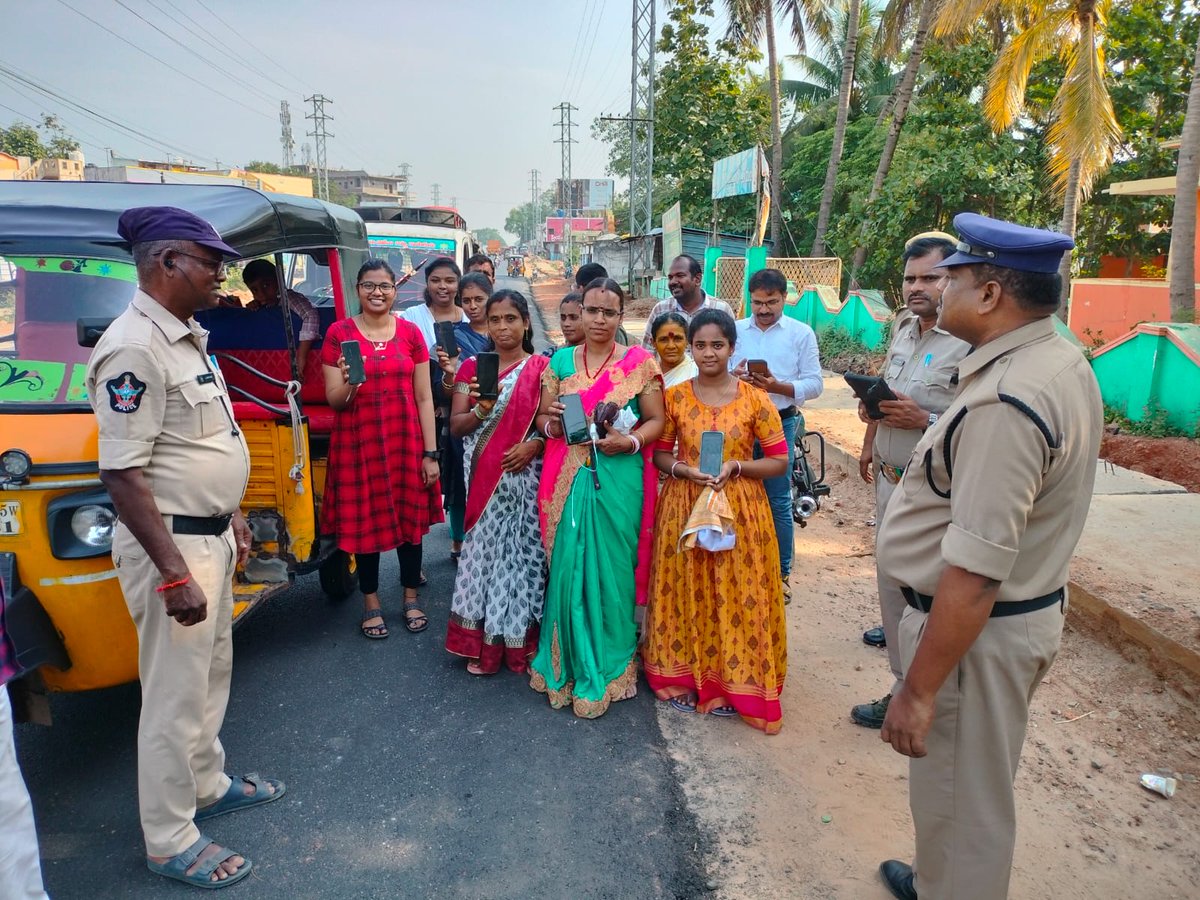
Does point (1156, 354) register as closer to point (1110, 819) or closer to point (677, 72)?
point (1110, 819)

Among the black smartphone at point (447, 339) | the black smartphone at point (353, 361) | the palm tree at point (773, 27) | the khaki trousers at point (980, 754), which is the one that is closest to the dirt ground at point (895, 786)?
the khaki trousers at point (980, 754)

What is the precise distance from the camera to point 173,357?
2.40 metres

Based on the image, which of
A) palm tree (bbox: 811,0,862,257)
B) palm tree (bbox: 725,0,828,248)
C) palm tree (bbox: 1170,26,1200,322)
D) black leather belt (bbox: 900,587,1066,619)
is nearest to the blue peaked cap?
black leather belt (bbox: 900,587,1066,619)

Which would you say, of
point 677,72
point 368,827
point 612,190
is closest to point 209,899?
point 368,827

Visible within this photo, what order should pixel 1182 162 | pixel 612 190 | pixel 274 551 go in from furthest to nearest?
pixel 612 190
pixel 1182 162
pixel 274 551

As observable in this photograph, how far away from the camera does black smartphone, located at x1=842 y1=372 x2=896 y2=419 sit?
10.2 feet

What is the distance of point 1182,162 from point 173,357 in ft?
32.3

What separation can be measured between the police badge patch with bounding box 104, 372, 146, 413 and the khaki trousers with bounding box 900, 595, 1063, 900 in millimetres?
2222

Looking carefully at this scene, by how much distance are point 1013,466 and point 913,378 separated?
5.49 ft

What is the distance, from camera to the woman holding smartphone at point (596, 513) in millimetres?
3504

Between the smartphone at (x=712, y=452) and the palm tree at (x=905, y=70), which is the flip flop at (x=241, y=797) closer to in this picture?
the smartphone at (x=712, y=452)

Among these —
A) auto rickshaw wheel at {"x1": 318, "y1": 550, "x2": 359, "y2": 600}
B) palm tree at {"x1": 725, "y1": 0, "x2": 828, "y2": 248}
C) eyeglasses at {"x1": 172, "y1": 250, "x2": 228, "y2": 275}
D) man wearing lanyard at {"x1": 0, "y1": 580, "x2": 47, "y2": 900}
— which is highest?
palm tree at {"x1": 725, "y1": 0, "x2": 828, "y2": 248}

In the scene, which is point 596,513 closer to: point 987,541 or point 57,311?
point 987,541

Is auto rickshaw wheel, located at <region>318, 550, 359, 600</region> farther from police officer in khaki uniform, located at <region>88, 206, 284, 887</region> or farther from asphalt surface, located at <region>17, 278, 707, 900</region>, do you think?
police officer in khaki uniform, located at <region>88, 206, 284, 887</region>
